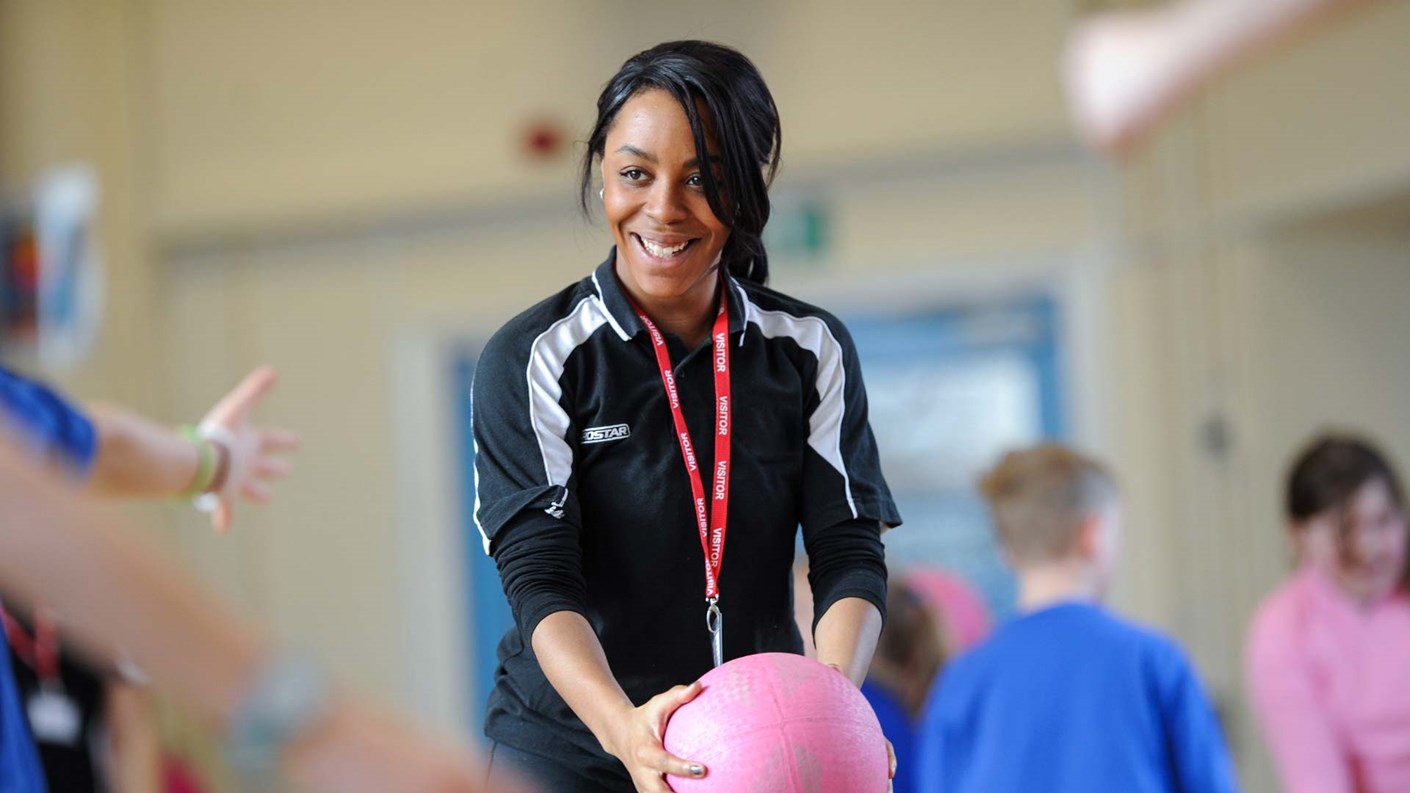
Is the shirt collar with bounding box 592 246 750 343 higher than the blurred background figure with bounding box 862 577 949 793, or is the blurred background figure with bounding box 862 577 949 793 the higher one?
the shirt collar with bounding box 592 246 750 343

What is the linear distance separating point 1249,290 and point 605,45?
11.9 ft

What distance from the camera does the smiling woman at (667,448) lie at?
2.51 m

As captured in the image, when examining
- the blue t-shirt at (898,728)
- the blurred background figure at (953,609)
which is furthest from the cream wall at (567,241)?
the blue t-shirt at (898,728)

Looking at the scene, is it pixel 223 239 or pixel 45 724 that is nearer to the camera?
pixel 45 724

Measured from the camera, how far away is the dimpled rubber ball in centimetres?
231

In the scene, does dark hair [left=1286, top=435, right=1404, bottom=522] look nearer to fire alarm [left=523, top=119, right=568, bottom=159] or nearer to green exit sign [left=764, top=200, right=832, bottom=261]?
green exit sign [left=764, top=200, right=832, bottom=261]

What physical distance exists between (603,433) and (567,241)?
6.35 meters

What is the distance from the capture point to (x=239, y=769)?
1146mm

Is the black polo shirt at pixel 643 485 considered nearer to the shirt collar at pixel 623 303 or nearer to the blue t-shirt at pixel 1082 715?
the shirt collar at pixel 623 303

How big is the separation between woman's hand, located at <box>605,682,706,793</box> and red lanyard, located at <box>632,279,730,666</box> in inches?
9.4

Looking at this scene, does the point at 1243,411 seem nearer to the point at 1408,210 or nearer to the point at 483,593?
the point at 1408,210

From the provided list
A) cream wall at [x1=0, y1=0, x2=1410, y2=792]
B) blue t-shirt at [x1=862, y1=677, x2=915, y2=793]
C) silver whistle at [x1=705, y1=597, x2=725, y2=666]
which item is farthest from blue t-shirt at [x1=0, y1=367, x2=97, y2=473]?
cream wall at [x1=0, y1=0, x2=1410, y2=792]

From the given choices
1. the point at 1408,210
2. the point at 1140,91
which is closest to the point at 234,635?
the point at 1140,91

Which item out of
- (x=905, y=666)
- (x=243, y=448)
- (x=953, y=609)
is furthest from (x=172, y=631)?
(x=953, y=609)
